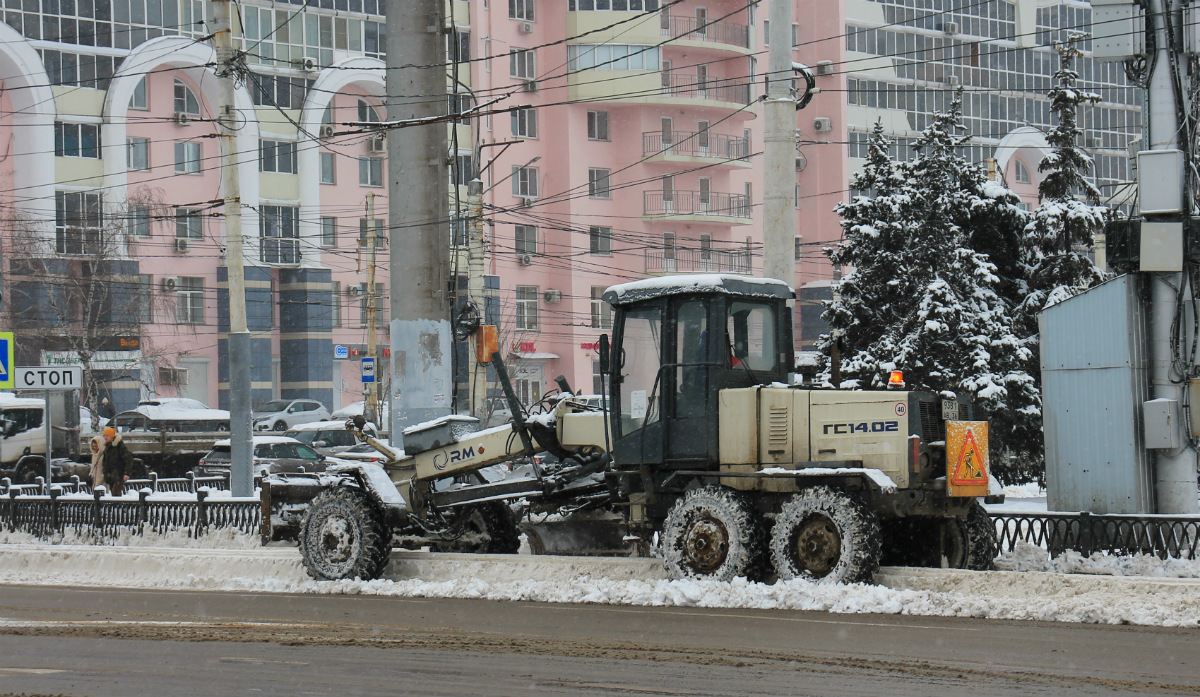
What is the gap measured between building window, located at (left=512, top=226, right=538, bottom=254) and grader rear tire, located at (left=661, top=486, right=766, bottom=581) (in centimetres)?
5126

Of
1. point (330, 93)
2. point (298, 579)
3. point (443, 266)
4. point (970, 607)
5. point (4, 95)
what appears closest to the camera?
point (970, 607)

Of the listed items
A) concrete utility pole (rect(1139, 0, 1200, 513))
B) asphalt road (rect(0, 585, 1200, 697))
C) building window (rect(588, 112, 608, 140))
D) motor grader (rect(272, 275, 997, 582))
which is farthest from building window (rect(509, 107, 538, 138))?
asphalt road (rect(0, 585, 1200, 697))

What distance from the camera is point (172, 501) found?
65.1 feet

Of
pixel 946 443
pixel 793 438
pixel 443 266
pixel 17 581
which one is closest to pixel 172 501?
pixel 17 581

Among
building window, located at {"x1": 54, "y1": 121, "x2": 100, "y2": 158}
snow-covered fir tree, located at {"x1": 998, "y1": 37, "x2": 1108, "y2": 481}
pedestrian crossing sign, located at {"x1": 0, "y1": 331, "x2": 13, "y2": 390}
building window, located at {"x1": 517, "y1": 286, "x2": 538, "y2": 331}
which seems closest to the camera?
pedestrian crossing sign, located at {"x1": 0, "y1": 331, "x2": 13, "y2": 390}

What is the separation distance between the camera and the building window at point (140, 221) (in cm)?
5759

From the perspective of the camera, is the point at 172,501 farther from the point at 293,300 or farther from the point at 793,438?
the point at 293,300

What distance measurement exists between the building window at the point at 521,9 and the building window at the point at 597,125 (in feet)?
16.8

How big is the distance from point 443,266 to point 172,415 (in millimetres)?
27521

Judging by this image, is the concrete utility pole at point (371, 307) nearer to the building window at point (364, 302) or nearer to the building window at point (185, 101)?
the building window at point (364, 302)

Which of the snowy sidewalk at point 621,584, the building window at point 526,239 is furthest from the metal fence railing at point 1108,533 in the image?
the building window at point 526,239

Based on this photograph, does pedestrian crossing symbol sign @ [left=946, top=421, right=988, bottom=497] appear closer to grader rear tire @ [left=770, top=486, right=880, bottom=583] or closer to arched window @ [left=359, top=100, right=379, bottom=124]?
grader rear tire @ [left=770, top=486, right=880, bottom=583]

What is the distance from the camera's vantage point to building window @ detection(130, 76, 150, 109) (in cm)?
5844

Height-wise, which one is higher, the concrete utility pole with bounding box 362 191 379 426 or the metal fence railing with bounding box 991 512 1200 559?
the concrete utility pole with bounding box 362 191 379 426
